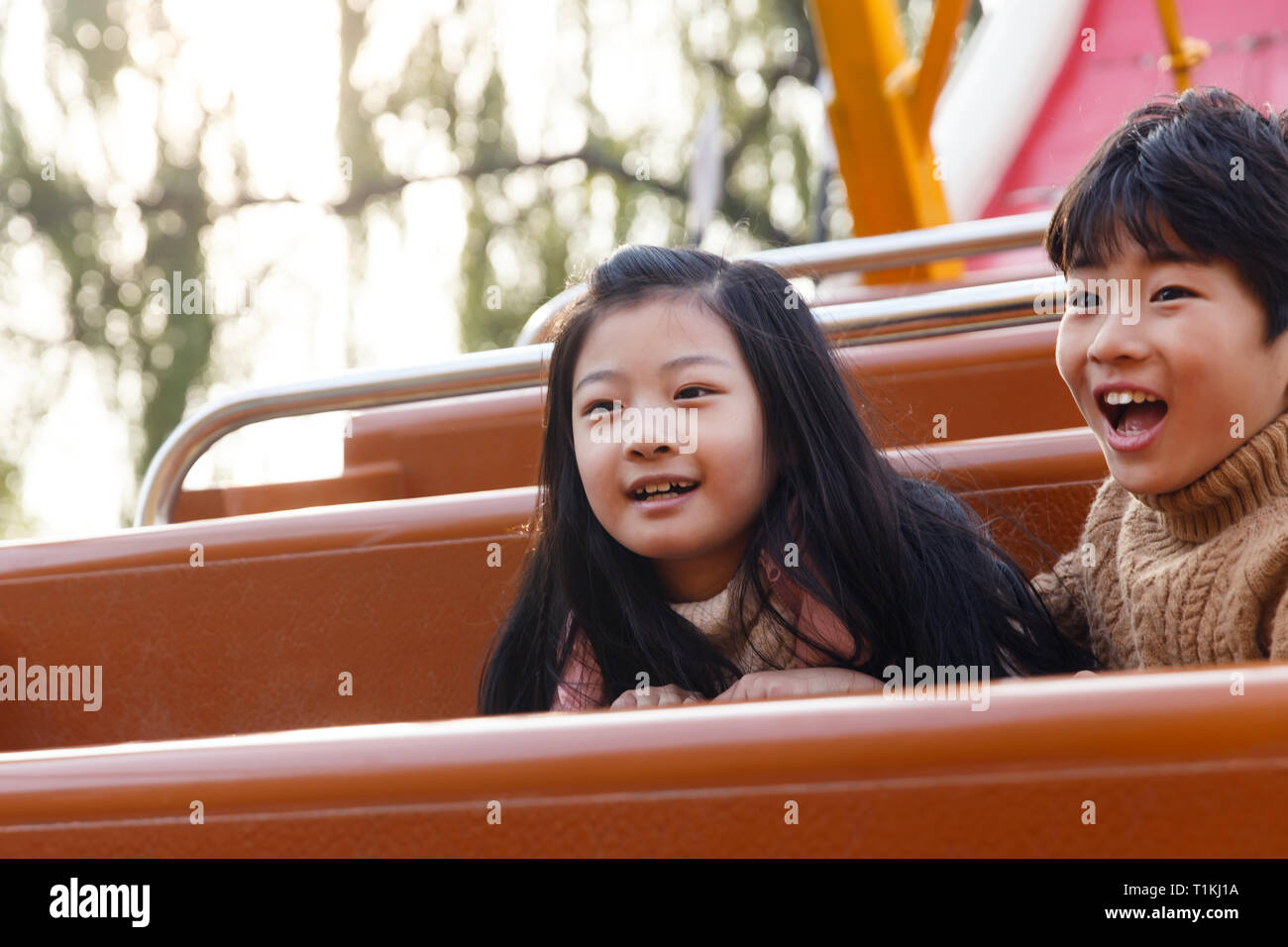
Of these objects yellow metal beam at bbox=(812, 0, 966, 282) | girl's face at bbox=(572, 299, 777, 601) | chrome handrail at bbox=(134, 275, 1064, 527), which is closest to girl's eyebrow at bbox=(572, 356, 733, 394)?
girl's face at bbox=(572, 299, 777, 601)

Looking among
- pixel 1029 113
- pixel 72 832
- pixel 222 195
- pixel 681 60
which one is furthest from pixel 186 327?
pixel 72 832

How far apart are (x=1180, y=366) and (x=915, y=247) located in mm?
873

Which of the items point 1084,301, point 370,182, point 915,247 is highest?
point 370,182

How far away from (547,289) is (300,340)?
923mm

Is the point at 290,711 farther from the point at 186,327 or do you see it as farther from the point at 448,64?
the point at 448,64

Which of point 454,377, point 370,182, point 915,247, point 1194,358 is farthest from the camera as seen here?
point 370,182

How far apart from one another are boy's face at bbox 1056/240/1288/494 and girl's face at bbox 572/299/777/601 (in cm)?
27

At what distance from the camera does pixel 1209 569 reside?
89cm

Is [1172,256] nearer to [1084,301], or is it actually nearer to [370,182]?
[1084,301]

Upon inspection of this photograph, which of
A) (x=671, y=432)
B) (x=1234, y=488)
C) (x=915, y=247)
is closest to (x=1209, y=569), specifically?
(x=1234, y=488)

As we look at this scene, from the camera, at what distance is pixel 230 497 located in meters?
1.83

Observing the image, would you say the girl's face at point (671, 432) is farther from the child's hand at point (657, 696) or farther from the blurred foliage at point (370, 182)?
the blurred foliage at point (370, 182)

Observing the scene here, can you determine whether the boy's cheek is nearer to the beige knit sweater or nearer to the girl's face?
the beige knit sweater

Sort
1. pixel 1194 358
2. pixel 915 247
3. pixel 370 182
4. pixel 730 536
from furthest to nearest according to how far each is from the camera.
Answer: pixel 370 182 → pixel 915 247 → pixel 730 536 → pixel 1194 358
